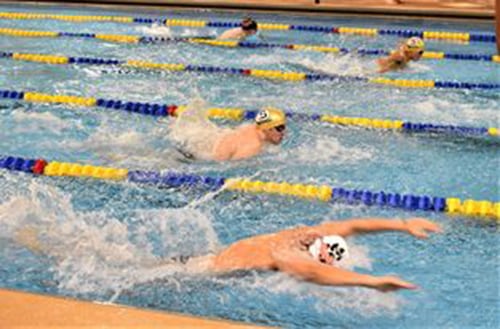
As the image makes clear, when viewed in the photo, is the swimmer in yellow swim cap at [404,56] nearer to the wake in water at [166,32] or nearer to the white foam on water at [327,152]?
the white foam on water at [327,152]

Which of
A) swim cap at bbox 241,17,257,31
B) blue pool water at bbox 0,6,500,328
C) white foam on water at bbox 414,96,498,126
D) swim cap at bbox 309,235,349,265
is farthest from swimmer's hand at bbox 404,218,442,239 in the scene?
swim cap at bbox 241,17,257,31

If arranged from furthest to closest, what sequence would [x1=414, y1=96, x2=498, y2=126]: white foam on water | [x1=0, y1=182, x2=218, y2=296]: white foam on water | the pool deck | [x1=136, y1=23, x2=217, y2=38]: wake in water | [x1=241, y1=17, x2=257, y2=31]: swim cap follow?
[x1=136, y1=23, x2=217, y2=38]: wake in water, [x1=241, y1=17, x2=257, y2=31]: swim cap, [x1=414, y1=96, x2=498, y2=126]: white foam on water, [x1=0, y1=182, x2=218, y2=296]: white foam on water, the pool deck

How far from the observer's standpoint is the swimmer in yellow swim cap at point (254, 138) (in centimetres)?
402

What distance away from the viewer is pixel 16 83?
19.1 ft

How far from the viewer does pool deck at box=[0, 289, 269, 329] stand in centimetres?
227

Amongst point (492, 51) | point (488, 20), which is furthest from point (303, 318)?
point (488, 20)

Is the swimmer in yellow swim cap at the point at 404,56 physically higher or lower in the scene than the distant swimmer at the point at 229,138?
higher

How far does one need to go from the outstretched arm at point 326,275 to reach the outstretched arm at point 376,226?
0.23 meters

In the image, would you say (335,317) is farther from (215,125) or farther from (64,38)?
(64,38)

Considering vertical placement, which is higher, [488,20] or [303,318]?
[488,20]

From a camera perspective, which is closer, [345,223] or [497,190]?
[345,223]

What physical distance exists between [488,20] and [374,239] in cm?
506

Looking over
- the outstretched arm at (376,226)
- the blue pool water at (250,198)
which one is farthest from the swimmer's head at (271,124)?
the outstretched arm at (376,226)

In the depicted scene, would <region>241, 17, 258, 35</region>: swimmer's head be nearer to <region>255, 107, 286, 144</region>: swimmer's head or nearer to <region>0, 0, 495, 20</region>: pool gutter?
<region>0, 0, 495, 20</region>: pool gutter
